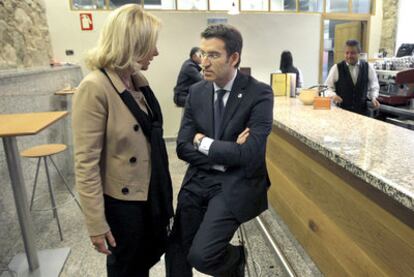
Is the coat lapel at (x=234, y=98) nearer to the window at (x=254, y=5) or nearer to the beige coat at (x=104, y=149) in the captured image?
the beige coat at (x=104, y=149)

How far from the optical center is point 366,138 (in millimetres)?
1690

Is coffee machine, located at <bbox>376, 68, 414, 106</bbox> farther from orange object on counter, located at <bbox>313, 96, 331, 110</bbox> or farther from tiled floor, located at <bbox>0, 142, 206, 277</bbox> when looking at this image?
tiled floor, located at <bbox>0, 142, 206, 277</bbox>

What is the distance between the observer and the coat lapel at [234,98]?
1.59 metres

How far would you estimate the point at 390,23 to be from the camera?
19.7 feet

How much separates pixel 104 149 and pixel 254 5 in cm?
506

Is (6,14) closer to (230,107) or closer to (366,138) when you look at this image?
(230,107)

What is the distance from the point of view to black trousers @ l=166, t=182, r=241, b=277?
1.47 metres

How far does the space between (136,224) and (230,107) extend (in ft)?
2.29

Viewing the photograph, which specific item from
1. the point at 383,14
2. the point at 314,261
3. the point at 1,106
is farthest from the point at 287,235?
the point at 383,14

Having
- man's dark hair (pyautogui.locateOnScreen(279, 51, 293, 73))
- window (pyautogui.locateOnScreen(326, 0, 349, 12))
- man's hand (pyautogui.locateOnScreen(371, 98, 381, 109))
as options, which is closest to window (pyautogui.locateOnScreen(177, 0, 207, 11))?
man's dark hair (pyautogui.locateOnScreen(279, 51, 293, 73))

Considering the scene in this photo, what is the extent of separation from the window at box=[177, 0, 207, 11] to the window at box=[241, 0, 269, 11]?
677mm

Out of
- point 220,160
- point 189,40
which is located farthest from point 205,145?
point 189,40

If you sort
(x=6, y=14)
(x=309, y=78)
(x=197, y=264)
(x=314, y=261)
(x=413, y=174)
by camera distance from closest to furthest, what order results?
(x=413, y=174) → (x=197, y=264) → (x=314, y=261) → (x=6, y=14) → (x=309, y=78)

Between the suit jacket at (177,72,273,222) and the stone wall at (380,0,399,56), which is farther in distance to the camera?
the stone wall at (380,0,399,56)
